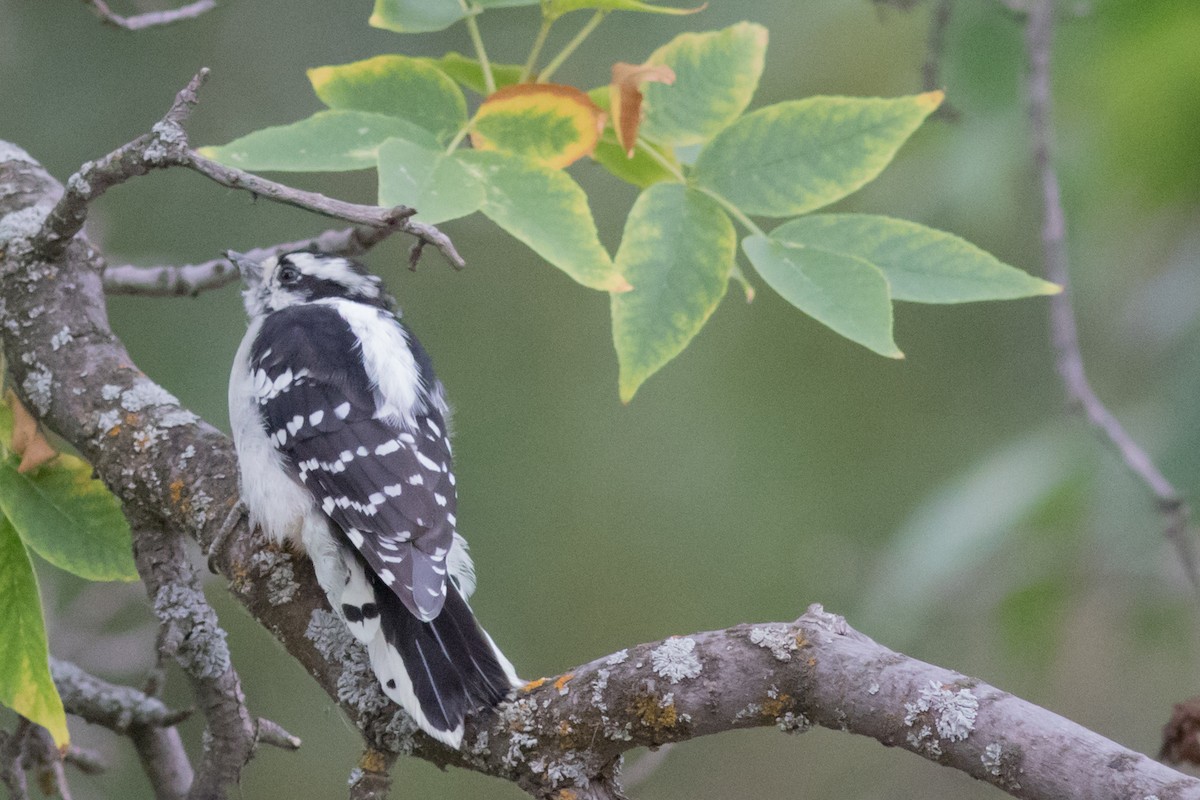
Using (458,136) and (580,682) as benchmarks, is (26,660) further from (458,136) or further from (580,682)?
(458,136)

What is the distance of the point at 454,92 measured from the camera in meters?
1.66

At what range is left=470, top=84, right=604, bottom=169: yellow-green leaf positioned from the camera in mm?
1608

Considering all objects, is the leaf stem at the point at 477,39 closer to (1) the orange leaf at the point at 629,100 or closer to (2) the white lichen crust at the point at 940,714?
(1) the orange leaf at the point at 629,100

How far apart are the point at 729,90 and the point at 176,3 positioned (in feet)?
8.69

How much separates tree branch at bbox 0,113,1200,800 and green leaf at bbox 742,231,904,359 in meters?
0.35

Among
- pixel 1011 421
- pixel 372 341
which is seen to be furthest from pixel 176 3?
pixel 1011 421

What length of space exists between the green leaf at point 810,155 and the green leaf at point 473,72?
0.48m

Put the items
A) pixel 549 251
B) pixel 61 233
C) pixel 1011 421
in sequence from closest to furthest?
pixel 549 251 → pixel 61 233 → pixel 1011 421

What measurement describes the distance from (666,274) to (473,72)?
2.04 feet

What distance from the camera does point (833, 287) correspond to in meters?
1.52

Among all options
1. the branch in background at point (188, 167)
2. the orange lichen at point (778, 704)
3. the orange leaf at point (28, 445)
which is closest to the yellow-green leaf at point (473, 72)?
the branch in background at point (188, 167)

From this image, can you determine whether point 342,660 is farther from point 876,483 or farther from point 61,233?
point 876,483

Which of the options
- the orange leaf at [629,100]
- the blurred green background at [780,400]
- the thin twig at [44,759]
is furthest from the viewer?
the blurred green background at [780,400]

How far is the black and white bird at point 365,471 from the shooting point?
1.54m
